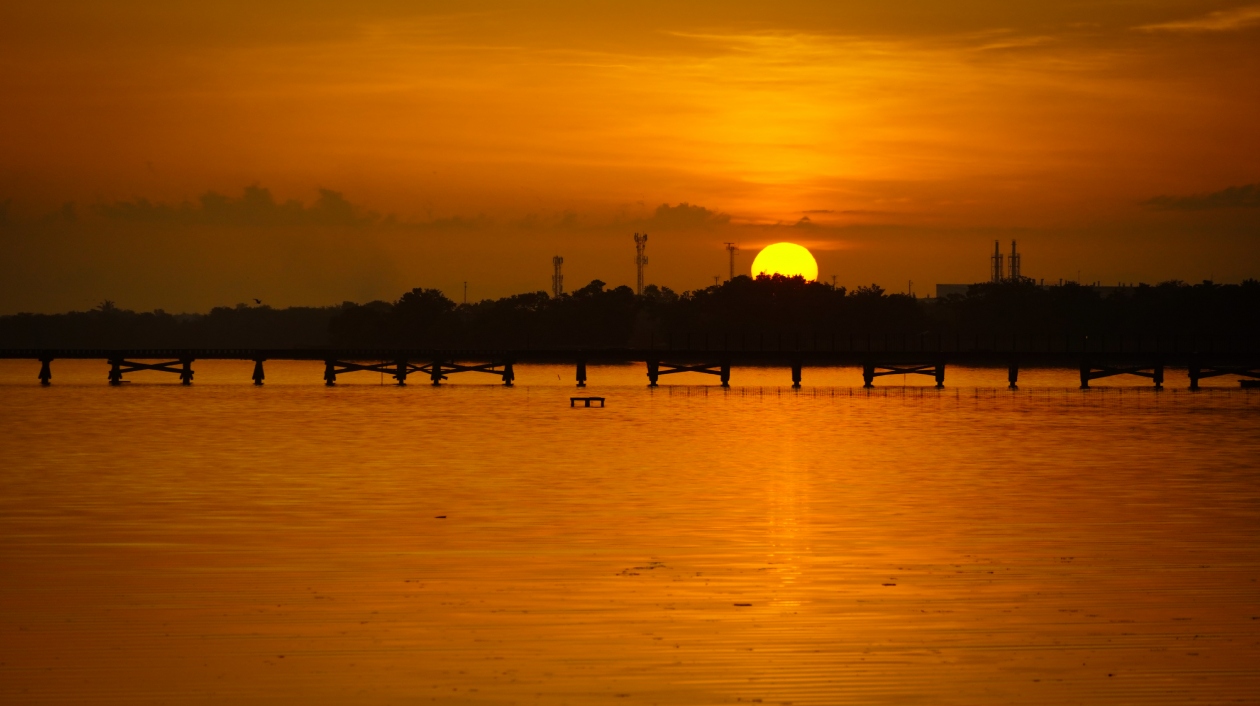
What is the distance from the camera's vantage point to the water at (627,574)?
1267 cm

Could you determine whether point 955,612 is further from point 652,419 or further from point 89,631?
point 652,419

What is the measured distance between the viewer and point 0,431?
52.8 m

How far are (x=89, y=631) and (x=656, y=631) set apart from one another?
5415 mm

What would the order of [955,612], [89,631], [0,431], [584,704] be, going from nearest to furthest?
[584,704] < [89,631] < [955,612] < [0,431]

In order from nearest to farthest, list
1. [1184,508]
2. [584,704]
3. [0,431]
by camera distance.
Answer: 1. [584,704]
2. [1184,508]
3. [0,431]

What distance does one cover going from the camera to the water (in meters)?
12.7

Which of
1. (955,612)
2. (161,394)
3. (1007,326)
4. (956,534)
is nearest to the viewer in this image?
(955,612)

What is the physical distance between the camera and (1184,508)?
88.6ft

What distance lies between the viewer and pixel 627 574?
18594 mm

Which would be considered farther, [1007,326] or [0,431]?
[1007,326]

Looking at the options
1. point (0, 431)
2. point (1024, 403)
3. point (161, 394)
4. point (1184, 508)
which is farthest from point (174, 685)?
point (161, 394)

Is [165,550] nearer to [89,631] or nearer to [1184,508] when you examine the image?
[89,631]

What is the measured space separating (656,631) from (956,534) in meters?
9.60

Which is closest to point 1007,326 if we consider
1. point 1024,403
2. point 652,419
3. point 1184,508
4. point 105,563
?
point 1024,403
